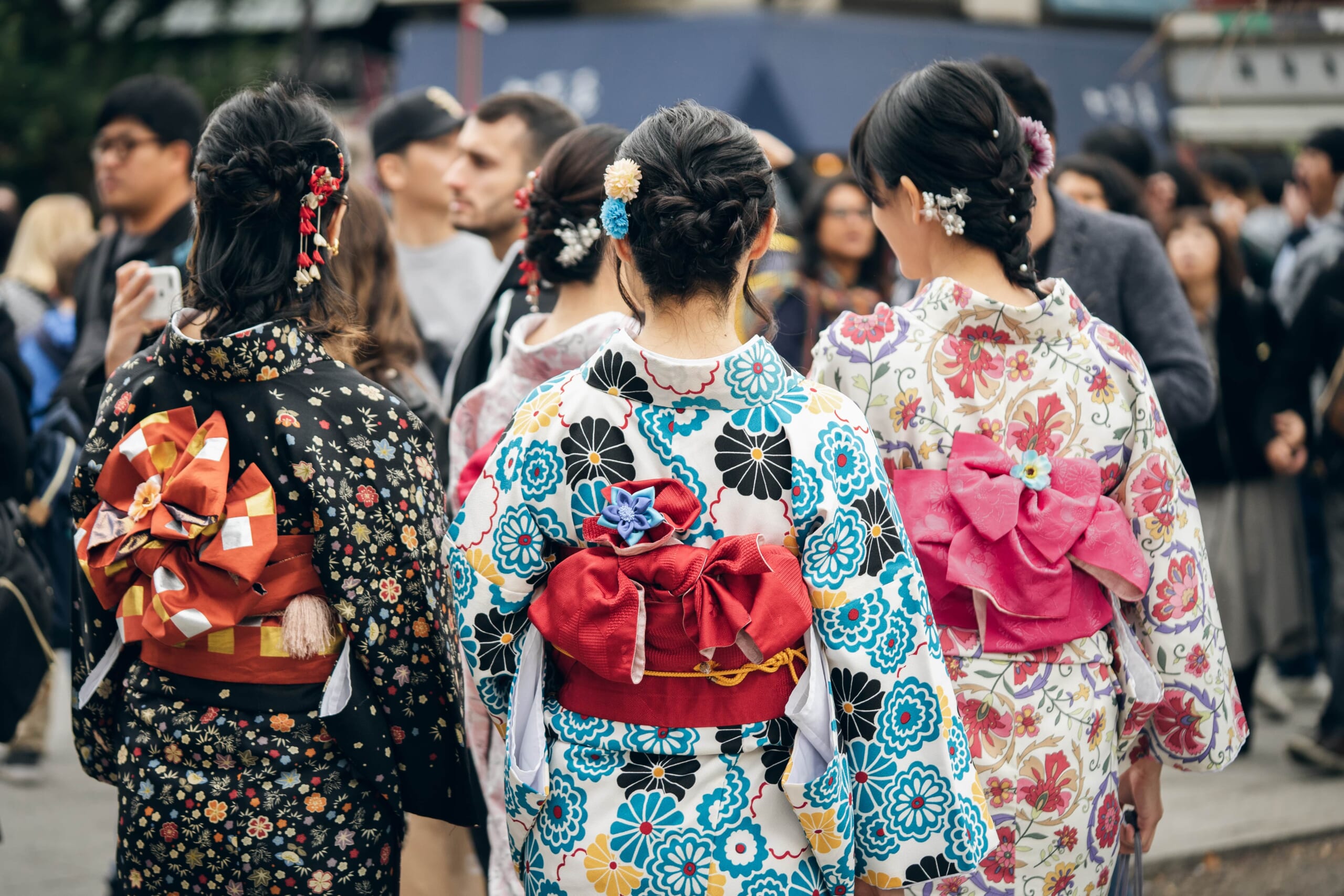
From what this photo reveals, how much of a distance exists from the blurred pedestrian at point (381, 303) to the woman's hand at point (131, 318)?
0.46m

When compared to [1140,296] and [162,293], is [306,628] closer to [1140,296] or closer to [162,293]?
[162,293]

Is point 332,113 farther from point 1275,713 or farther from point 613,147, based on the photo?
point 1275,713

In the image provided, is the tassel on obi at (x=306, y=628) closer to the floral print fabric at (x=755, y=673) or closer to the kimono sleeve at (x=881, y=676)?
the floral print fabric at (x=755, y=673)

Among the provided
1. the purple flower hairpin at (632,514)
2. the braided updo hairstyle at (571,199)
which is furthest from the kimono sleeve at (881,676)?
the braided updo hairstyle at (571,199)

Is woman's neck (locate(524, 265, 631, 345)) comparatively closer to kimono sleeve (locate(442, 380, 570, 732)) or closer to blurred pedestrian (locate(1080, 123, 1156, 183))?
kimono sleeve (locate(442, 380, 570, 732))

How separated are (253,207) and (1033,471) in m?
1.41

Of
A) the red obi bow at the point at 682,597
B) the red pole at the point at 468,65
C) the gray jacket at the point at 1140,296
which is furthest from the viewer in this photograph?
the red pole at the point at 468,65

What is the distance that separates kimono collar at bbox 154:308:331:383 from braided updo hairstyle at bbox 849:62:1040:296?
43.3 inches

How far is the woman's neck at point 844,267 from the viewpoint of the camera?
Result: 625 cm

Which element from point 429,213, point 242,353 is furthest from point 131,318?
point 429,213

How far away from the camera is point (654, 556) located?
6.17ft

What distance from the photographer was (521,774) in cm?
195

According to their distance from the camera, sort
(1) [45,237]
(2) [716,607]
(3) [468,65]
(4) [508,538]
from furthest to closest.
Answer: (3) [468,65] → (1) [45,237] → (4) [508,538] → (2) [716,607]

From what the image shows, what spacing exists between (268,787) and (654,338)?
978 millimetres
